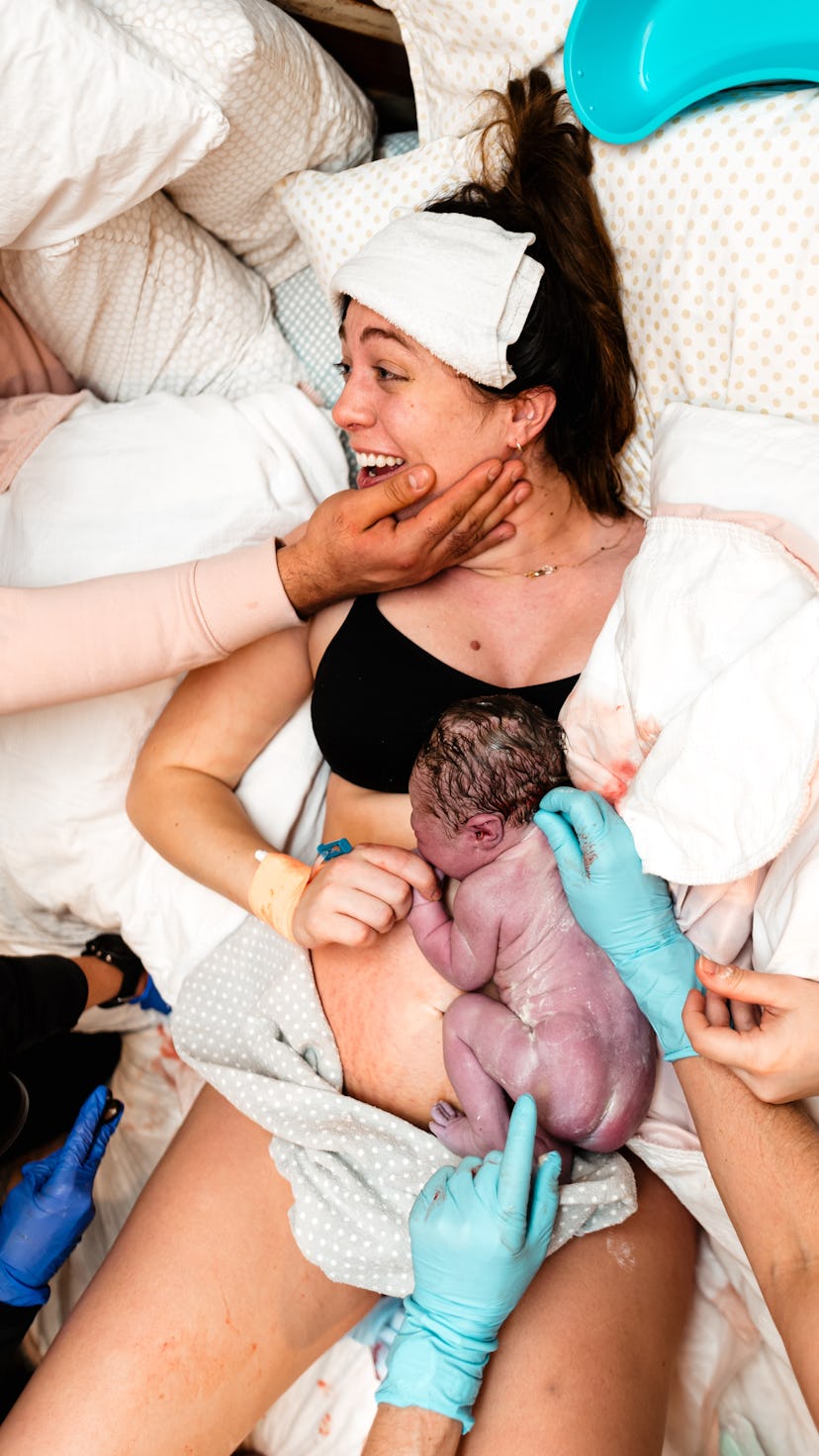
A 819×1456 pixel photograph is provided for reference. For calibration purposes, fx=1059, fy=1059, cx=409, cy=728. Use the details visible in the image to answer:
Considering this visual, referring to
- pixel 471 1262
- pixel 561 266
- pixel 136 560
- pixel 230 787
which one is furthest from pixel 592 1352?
pixel 561 266

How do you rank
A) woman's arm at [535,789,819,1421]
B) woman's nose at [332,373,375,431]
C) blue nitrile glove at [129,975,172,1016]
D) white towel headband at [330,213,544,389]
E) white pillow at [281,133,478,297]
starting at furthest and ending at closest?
blue nitrile glove at [129,975,172,1016] < white pillow at [281,133,478,297] < woman's nose at [332,373,375,431] < white towel headband at [330,213,544,389] < woman's arm at [535,789,819,1421]

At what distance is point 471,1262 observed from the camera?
148cm

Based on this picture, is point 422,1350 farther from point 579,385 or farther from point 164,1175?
point 579,385

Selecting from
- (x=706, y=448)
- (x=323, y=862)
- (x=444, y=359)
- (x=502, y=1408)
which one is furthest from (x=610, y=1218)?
(x=444, y=359)

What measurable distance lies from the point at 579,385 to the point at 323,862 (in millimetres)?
933

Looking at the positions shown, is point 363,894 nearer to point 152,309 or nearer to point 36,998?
point 36,998

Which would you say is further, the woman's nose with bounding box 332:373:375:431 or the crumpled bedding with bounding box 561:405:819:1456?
the woman's nose with bounding box 332:373:375:431

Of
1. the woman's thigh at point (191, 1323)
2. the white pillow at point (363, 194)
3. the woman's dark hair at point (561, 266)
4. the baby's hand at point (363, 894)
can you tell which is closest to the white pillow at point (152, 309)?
the white pillow at point (363, 194)

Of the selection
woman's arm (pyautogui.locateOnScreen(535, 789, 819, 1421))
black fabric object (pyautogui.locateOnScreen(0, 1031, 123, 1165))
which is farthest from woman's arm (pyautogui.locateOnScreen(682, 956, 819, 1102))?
black fabric object (pyautogui.locateOnScreen(0, 1031, 123, 1165))

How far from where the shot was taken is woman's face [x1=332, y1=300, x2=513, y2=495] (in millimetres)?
1725

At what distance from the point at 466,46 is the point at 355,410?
2.47ft

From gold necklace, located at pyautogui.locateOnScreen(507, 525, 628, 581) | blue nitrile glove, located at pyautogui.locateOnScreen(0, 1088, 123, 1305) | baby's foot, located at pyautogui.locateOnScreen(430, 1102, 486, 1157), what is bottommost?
blue nitrile glove, located at pyautogui.locateOnScreen(0, 1088, 123, 1305)

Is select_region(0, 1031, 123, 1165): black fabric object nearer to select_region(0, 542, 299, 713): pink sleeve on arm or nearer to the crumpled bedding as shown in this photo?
select_region(0, 542, 299, 713): pink sleeve on arm

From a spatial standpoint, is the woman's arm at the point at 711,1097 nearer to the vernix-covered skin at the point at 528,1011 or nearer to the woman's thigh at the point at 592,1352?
the vernix-covered skin at the point at 528,1011
